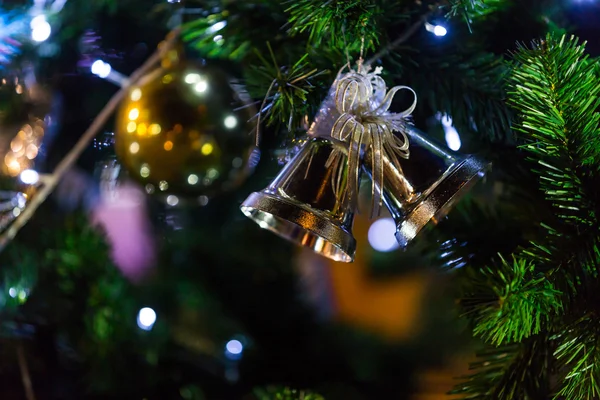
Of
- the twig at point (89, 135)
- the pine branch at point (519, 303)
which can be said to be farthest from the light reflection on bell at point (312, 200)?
the twig at point (89, 135)

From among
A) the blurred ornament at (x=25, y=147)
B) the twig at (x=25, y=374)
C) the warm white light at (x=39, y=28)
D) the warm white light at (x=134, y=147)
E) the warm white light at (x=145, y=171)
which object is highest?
the warm white light at (x=39, y=28)

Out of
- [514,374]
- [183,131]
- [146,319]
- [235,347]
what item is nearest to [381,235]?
[235,347]

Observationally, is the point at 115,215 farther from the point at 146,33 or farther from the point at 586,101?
A: the point at 586,101

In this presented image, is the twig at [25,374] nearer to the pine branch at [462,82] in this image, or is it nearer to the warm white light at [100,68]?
the warm white light at [100,68]

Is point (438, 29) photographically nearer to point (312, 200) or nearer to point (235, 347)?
point (312, 200)

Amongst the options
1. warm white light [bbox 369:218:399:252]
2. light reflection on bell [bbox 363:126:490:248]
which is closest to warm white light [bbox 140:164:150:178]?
light reflection on bell [bbox 363:126:490:248]

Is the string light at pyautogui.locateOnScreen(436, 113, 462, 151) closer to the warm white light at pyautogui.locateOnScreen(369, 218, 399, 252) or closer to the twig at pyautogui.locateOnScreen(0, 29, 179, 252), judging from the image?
the twig at pyautogui.locateOnScreen(0, 29, 179, 252)
